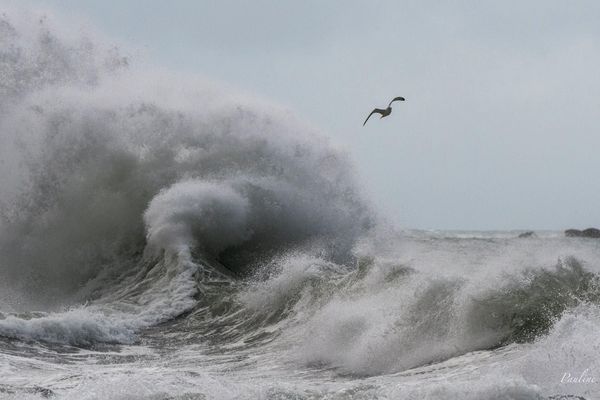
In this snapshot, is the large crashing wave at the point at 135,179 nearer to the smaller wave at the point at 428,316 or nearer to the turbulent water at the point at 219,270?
the turbulent water at the point at 219,270

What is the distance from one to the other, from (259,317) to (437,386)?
227 inches

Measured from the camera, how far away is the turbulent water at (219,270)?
7938 millimetres

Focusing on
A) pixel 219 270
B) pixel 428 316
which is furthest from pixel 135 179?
pixel 428 316

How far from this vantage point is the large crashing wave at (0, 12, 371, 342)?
55.5 feet

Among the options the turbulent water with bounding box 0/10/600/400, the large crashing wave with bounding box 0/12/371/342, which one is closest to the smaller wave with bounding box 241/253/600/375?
the turbulent water with bounding box 0/10/600/400

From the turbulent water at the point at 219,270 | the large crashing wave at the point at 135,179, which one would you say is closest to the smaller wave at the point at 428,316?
the turbulent water at the point at 219,270

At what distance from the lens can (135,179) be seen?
19.3 meters

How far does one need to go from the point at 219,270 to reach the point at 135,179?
14.8ft

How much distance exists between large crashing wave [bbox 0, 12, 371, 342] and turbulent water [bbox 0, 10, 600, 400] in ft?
0.15

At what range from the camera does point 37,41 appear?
2247cm

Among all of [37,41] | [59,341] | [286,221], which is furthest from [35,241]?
[59,341]

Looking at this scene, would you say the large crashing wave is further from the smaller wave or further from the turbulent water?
the smaller wave

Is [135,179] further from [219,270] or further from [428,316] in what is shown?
[428,316]

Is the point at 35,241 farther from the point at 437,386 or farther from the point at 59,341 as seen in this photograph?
the point at 437,386
